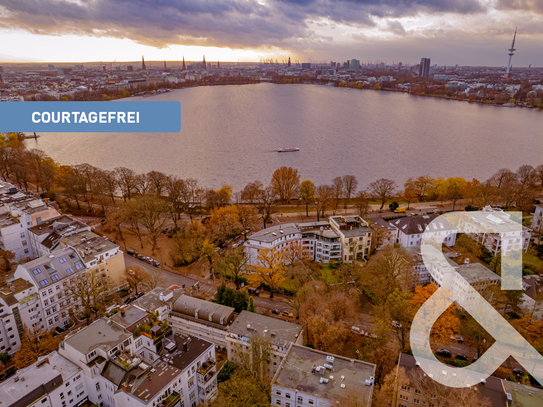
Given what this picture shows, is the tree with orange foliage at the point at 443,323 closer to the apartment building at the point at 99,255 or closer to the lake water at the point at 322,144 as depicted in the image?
the apartment building at the point at 99,255

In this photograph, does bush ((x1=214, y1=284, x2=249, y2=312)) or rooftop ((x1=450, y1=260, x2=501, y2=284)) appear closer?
bush ((x1=214, y1=284, x2=249, y2=312))

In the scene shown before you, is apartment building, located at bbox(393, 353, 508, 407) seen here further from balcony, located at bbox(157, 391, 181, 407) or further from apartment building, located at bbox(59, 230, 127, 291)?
apartment building, located at bbox(59, 230, 127, 291)

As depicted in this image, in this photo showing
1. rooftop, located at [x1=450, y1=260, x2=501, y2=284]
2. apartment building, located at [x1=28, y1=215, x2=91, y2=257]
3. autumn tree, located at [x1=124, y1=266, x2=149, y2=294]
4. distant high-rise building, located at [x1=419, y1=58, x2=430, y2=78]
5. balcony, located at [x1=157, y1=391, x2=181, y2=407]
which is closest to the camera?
balcony, located at [x1=157, y1=391, x2=181, y2=407]

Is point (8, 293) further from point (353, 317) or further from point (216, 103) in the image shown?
point (216, 103)

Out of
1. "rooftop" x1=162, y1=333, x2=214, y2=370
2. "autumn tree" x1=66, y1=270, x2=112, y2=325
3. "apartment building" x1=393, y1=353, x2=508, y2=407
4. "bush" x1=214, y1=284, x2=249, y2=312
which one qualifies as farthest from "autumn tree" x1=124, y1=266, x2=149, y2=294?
"apartment building" x1=393, y1=353, x2=508, y2=407

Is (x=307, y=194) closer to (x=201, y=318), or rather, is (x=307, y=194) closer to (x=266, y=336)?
(x=201, y=318)

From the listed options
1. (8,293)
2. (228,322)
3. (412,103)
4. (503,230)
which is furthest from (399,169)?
(412,103)

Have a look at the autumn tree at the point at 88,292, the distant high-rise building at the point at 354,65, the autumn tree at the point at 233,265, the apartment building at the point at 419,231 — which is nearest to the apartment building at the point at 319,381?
the autumn tree at the point at 233,265
